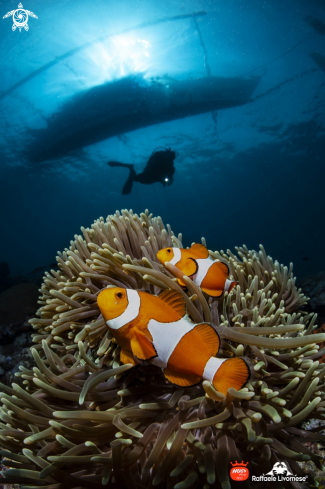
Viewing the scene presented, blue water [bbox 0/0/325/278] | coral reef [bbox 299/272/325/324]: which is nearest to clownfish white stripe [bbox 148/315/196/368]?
coral reef [bbox 299/272/325/324]

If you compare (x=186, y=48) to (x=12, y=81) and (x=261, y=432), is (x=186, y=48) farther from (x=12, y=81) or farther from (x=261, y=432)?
(x=261, y=432)

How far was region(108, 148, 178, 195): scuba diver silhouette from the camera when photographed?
42.4ft

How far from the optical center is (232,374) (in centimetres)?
114

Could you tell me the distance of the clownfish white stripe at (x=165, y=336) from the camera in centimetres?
116

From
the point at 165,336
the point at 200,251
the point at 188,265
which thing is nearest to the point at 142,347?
the point at 165,336

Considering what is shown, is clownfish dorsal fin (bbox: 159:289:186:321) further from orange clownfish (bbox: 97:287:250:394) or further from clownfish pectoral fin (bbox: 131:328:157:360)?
clownfish pectoral fin (bbox: 131:328:157:360)

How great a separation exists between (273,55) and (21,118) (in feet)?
62.9

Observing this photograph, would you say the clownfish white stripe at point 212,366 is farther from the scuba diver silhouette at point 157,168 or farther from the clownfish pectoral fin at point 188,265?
the scuba diver silhouette at point 157,168

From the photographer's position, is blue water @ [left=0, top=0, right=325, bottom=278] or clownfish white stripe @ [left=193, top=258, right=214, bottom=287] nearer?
clownfish white stripe @ [left=193, top=258, right=214, bottom=287]

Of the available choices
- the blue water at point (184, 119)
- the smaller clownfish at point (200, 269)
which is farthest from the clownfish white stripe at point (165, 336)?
the blue water at point (184, 119)

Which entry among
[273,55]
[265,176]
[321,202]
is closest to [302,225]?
[321,202]

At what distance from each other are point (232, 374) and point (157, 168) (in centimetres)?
1331

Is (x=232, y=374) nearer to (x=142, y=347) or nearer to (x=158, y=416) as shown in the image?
(x=142, y=347)

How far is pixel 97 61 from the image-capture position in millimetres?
14859
